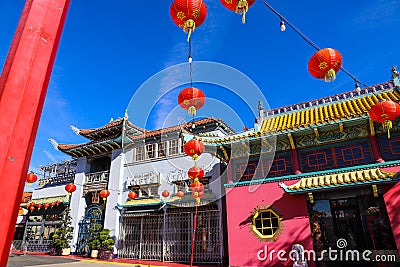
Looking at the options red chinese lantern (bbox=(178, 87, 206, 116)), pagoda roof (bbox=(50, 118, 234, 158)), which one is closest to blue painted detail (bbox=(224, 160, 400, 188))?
red chinese lantern (bbox=(178, 87, 206, 116))

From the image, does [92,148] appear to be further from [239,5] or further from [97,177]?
[239,5]

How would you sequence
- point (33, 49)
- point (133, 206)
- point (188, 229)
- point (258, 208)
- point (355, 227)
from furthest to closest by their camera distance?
1. point (133, 206)
2. point (188, 229)
3. point (258, 208)
4. point (355, 227)
5. point (33, 49)

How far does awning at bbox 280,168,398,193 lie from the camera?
7375mm

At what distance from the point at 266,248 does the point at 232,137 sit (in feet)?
14.2

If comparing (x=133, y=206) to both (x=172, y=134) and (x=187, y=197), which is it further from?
(x=172, y=134)

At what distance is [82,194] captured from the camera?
16.7 meters

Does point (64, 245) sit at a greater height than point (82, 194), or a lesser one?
lesser

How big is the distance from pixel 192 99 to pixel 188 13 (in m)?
2.03

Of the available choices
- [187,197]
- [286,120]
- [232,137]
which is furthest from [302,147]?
[187,197]

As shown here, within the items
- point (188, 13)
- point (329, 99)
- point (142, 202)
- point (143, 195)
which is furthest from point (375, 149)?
point (143, 195)

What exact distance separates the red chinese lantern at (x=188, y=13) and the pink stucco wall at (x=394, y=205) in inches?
301

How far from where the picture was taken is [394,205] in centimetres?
737

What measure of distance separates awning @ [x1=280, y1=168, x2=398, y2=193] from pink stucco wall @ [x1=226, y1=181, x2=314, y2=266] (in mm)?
512

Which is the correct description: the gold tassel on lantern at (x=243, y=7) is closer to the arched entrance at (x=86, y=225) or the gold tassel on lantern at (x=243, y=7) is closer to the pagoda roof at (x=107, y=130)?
the pagoda roof at (x=107, y=130)
